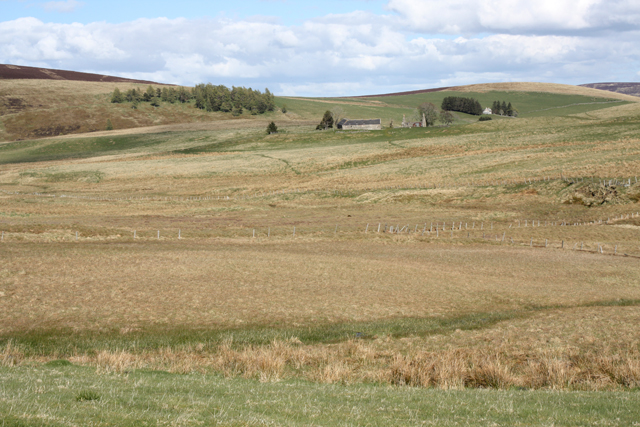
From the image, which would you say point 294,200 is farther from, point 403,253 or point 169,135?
point 169,135

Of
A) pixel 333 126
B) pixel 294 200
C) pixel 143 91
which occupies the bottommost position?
pixel 294 200

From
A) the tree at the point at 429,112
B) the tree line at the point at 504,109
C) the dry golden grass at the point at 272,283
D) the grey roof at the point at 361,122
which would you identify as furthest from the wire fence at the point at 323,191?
the tree line at the point at 504,109

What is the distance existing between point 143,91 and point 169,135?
66.3 m

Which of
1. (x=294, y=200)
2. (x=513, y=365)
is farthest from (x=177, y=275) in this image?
(x=294, y=200)

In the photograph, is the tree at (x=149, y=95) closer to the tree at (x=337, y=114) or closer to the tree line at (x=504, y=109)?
the tree at (x=337, y=114)

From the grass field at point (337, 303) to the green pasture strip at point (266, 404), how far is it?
59 mm

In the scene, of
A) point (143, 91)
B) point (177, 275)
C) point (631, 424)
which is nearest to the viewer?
point (631, 424)

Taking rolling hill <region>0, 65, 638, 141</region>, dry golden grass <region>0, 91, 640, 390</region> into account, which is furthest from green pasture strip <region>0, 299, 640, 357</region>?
rolling hill <region>0, 65, 638, 141</region>

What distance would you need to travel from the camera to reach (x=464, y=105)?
17750 cm

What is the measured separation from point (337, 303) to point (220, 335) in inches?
233

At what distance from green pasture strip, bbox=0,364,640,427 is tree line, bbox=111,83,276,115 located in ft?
585

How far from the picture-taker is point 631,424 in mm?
8188

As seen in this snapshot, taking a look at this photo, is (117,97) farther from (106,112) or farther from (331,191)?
(331,191)

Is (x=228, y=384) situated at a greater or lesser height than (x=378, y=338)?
greater
